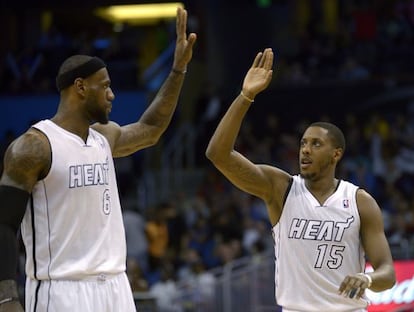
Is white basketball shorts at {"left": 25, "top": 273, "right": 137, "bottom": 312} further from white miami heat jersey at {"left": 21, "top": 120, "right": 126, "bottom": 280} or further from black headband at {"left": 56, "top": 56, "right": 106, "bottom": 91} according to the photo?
black headband at {"left": 56, "top": 56, "right": 106, "bottom": 91}

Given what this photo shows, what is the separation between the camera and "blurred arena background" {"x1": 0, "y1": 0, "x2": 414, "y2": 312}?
1650cm

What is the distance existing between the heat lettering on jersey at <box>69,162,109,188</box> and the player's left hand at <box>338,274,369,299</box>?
1565 millimetres

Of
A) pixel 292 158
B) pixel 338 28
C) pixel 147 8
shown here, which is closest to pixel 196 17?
pixel 147 8

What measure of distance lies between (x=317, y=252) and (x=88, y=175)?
5.60 feet

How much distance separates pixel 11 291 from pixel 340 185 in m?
2.55

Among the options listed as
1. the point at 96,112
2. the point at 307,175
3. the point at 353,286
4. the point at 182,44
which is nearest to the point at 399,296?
the point at 307,175

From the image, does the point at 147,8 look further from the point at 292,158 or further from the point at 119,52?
the point at 292,158

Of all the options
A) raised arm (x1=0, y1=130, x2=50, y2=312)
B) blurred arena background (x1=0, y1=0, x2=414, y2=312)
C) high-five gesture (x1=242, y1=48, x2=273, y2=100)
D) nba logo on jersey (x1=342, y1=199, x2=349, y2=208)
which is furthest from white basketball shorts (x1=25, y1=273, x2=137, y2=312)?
blurred arena background (x1=0, y1=0, x2=414, y2=312)

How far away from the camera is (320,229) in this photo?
7.53 metres

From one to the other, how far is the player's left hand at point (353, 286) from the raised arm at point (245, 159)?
111cm

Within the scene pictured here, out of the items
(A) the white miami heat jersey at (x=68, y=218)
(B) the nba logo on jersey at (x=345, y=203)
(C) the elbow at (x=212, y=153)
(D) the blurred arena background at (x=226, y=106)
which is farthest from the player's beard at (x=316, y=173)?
(D) the blurred arena background at (x=226, y=106)

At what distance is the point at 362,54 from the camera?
23.0m

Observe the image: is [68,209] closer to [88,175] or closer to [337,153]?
[88,175]

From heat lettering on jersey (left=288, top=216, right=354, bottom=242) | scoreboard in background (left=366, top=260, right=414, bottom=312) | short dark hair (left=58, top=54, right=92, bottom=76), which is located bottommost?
scoreboard in background (left=366, top=260, right=414, bottom=312)
